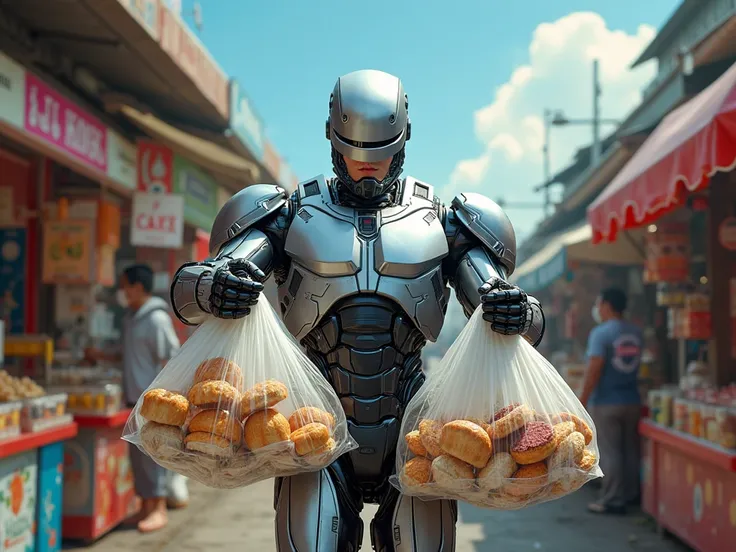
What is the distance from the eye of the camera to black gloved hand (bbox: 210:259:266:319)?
101 inches

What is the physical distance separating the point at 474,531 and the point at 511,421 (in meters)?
4.46

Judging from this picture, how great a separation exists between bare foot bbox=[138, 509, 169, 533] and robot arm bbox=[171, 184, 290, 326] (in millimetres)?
3811

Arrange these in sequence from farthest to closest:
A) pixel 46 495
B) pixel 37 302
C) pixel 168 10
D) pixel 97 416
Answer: pixel 37 302 < pixel 168 10 < pixel 97 416 < pixel 46 495

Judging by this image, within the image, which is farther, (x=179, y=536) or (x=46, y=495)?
(x=179, y=536)

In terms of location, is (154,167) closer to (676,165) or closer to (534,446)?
(676,165)

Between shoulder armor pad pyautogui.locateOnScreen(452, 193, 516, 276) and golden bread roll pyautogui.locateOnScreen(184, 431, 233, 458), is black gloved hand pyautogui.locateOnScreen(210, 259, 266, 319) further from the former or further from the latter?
shoulder armor pad pyautogui.locateOnScreen(452, 193, 516, 276)

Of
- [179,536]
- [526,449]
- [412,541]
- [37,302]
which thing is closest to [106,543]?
[179,536]

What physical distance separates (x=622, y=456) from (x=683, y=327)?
1.24 m

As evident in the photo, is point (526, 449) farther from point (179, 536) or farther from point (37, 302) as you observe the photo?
point (37, 302)

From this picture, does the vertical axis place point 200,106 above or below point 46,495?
above

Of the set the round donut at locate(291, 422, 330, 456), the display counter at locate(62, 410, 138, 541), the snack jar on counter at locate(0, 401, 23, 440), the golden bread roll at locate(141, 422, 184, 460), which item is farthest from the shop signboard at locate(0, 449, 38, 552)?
the round donut at locate(291, 422, 330, 456)

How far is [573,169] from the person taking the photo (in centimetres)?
2709

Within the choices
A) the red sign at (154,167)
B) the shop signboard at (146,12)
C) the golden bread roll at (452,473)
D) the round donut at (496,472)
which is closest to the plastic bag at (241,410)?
the golden bread roll at (452,473)

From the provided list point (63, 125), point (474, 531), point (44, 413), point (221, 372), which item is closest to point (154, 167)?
point (63, 125)
